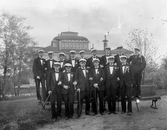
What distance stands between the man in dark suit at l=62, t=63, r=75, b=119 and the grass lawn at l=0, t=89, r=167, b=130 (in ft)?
2.85

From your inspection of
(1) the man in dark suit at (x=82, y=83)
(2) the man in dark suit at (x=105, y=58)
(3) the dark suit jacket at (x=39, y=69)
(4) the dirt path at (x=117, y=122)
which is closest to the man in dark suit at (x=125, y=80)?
(4) the dirt path at (x=117, y=122)

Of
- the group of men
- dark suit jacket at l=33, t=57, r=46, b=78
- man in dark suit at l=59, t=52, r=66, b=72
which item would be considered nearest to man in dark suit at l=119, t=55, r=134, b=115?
the group of men

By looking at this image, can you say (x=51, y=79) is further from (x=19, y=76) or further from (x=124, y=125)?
(x=19, y=76)

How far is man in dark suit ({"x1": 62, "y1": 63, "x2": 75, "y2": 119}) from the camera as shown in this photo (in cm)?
774

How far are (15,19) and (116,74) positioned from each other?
56.6ft

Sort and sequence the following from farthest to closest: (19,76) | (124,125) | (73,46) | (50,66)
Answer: (73,46) < (19,76) < (50,66) < (124,125)

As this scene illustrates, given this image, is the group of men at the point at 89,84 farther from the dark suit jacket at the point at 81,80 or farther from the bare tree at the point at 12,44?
the bare tree at the point at 12,44

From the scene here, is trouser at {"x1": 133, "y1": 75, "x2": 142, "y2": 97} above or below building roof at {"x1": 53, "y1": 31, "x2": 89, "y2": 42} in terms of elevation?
below

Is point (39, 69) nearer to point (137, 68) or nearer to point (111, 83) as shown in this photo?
point (111, 83)

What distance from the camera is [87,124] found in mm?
6855

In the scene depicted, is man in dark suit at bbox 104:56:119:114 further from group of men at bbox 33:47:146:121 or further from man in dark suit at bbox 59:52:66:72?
man in dark suit at bbox 59:52:66:72

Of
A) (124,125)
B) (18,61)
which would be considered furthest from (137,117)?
(18,61)

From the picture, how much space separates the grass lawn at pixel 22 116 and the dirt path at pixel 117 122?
52 centimetres

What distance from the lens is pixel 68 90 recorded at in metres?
7.80
